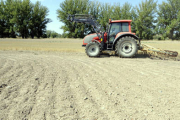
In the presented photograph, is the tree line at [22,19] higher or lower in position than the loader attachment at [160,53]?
higher

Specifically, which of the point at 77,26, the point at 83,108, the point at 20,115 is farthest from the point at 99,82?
the point at 77,26

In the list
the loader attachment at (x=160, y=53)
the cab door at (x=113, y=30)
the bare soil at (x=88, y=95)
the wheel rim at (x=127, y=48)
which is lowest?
the bare soil at (x=88, y=95)

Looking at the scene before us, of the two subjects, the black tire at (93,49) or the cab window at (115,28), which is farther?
the black tire at (93,49)

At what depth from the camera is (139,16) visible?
1250 inches

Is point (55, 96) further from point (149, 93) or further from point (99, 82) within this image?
point (149, 93)

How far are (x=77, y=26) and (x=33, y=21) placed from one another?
943 centimetres

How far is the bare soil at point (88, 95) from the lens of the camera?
3035 mm

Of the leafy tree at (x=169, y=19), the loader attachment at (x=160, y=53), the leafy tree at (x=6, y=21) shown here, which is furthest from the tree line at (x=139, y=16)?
the loader attachment at (x=160, y=53)

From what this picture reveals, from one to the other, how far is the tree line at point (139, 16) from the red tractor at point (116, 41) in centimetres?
2262

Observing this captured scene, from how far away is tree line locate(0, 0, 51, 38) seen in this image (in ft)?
110

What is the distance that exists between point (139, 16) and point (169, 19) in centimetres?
570

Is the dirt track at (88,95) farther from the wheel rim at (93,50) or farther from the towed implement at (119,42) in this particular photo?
the wheel rim at (93,50)

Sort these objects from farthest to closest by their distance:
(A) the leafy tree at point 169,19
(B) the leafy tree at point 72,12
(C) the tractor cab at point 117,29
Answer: (B) the leafy tree at point 72,12 → (A) the leafy tree at point 169,19 → (C) the tractor cab at point 117,29

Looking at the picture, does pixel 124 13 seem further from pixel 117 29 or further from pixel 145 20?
pixel 117 29
